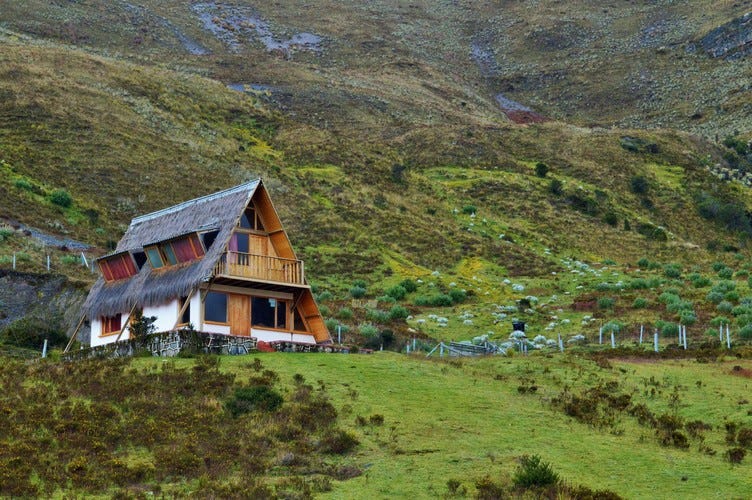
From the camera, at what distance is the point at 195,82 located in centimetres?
13038

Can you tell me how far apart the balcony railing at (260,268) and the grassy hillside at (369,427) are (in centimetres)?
504

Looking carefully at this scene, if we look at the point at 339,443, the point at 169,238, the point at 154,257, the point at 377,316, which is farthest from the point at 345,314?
the point at 339,443

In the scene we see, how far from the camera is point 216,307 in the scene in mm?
45906

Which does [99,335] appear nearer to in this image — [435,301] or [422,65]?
[435,301]

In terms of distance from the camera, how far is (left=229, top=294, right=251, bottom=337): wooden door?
151 ft

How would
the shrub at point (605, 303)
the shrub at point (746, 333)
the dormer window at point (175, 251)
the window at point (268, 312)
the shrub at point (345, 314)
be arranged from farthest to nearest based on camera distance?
the shrub at point (605, 303) → the shrub at point (345, 314) → the shrub at point (746, 333) → the window at point (268, 312) → the dormer window at point (175, 251)

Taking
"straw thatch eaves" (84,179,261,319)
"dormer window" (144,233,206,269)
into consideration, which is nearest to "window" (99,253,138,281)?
"straw thatch eaves" (84,179,261,319)

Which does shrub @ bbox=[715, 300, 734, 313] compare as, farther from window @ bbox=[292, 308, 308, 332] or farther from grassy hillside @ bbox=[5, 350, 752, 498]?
window @ bbox=[292, 308, 308, 332]

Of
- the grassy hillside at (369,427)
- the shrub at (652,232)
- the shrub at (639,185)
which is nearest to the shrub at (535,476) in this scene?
the grassy hillside at (369,427)

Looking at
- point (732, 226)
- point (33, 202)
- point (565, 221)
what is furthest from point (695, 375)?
point (732, 226)

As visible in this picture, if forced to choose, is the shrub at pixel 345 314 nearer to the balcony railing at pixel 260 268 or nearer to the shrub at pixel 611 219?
the balcony railing at pixel 260 268

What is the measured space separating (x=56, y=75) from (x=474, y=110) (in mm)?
61251

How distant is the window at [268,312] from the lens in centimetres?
4741

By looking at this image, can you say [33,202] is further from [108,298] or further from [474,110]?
[474,110]
